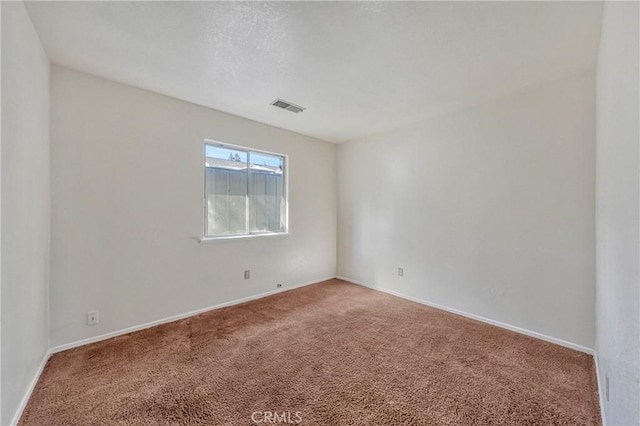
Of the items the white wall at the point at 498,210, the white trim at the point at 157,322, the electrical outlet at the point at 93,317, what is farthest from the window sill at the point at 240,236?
the white wall at the point at 498,210

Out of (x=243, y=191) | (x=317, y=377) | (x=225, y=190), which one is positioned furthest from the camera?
(x=243, y=191)

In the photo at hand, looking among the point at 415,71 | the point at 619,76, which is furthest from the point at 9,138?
the point at 619,76

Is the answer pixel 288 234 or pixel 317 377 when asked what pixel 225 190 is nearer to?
pixel 288 234

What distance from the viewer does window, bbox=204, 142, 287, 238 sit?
10.4ft

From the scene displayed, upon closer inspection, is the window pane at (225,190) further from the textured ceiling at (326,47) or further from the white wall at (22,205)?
the white wall at (22,205)

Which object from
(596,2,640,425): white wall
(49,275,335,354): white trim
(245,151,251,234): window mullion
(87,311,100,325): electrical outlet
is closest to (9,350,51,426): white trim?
(49,275,335,354): white trim

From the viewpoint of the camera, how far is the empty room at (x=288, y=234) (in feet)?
4.98

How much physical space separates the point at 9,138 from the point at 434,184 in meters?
3.70

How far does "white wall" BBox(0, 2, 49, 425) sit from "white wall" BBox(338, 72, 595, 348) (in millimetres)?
3606

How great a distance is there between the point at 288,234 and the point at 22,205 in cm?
269

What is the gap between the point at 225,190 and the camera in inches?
129

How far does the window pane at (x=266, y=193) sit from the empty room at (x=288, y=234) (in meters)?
0.03

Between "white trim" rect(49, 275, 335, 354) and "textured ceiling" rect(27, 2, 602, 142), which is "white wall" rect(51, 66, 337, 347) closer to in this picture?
"white trim" rect(49, 275, 335, 354)

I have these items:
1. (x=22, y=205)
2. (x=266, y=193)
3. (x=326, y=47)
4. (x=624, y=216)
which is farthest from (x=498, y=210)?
(x=22, y=205)
